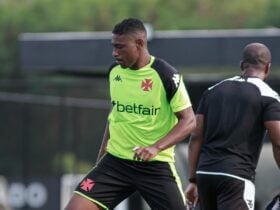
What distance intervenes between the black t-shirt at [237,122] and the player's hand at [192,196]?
312 mm

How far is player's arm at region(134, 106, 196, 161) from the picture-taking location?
912 centimetres

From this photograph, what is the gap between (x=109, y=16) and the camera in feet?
135

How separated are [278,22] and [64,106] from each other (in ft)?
53.8

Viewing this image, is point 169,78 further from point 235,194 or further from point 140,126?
point 235,194

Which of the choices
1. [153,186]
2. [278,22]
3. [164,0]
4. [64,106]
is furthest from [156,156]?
[164,0]

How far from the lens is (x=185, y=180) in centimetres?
1850

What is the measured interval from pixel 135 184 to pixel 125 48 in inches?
43.9

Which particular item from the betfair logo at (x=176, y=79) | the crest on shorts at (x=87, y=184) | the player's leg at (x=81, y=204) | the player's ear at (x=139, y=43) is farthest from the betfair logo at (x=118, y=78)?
the player's leg at (x=81, y=204)

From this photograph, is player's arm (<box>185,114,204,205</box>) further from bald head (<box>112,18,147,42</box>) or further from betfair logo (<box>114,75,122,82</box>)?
bald head (<box>112,18,147,42</box>)

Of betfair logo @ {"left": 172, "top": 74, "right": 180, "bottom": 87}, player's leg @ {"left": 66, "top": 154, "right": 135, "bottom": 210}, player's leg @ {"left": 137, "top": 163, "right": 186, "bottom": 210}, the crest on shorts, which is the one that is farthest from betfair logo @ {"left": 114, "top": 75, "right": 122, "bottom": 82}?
the crest on shorts

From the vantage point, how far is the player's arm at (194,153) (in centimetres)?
1002

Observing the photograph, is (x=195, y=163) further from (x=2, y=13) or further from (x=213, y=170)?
Result: (x=2, y=13)

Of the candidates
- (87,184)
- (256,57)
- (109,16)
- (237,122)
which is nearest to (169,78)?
(237,122)

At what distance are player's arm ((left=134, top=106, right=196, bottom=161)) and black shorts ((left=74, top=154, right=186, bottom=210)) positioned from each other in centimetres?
33
